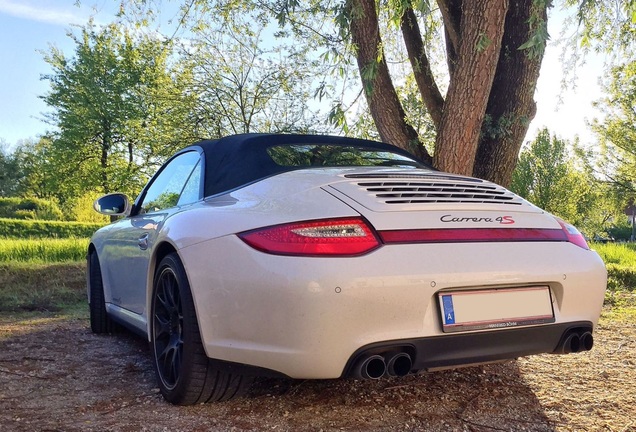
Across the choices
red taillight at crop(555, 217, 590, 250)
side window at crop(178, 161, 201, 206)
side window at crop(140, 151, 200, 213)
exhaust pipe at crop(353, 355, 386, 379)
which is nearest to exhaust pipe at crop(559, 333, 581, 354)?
red taillight at crop(555, 217, 590, 250)

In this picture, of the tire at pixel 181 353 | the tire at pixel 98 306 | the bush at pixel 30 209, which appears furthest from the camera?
the bush at pixel 30 209

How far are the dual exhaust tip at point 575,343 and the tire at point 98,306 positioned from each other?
11.4 feet

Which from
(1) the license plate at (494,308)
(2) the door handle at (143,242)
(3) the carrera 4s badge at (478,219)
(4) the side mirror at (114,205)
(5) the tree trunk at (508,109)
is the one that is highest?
(5) the tree trunk at (508,109)

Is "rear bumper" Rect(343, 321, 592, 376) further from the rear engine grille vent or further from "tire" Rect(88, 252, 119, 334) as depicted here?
"tire" Rect(88, 252, 119, 334)

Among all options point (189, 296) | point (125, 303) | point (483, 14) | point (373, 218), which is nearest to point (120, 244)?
point (125, 303)

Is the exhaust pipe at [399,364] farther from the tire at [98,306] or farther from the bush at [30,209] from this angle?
the bush at [30,209]

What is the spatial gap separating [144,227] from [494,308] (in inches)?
84.0

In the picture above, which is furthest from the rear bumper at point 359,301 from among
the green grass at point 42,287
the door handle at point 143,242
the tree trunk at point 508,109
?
the green grass at point 42,287

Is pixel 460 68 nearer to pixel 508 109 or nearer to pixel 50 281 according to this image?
pixel 508 109

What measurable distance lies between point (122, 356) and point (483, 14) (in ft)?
12.9

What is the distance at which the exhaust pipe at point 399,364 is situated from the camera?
2.22m

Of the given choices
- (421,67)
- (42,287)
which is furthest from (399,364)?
(42,287)

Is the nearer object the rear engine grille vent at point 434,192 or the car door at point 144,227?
the rear engine grille vent at point 434,192

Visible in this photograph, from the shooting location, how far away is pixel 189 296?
2.60 meters
